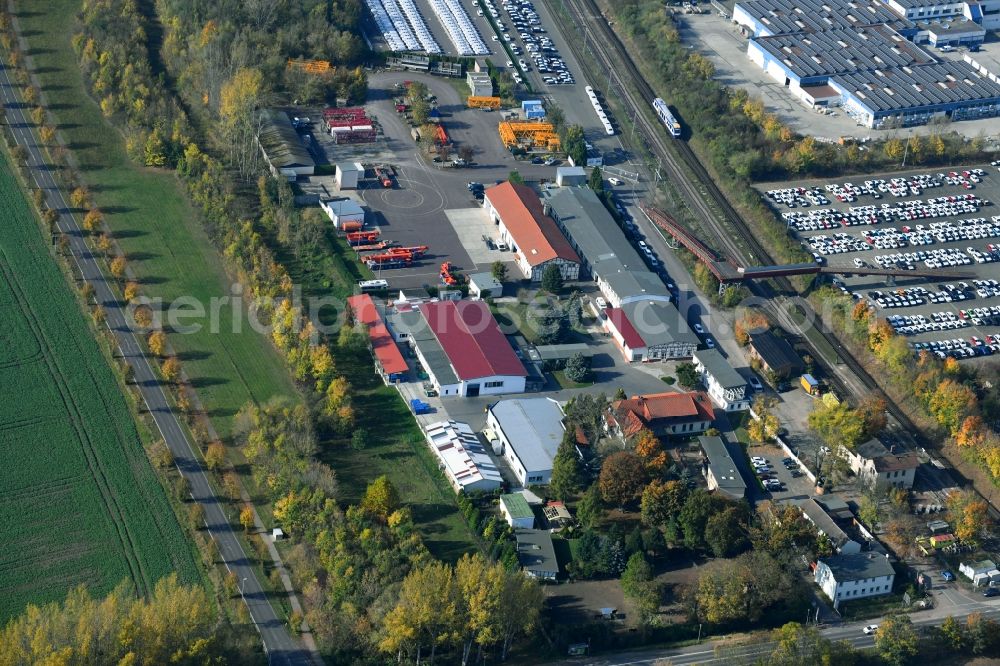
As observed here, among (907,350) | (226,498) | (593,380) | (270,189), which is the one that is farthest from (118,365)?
(907,350)

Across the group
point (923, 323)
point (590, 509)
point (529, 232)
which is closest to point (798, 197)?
point (923, 323)

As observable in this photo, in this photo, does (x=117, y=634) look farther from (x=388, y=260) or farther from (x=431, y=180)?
(x=431, y=180)

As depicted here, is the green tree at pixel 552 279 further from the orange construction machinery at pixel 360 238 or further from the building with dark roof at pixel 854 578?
the building with dark roof at pixel 854 578

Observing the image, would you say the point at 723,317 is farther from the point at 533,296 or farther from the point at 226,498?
the point at 226,498

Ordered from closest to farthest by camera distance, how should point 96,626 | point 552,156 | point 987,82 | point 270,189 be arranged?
point 96,626, point 270,189, point 552,156, point 987,82

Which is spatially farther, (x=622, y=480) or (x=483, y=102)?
(x=483, y=102)

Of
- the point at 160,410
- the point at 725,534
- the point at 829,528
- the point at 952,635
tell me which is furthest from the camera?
the point at 160,410

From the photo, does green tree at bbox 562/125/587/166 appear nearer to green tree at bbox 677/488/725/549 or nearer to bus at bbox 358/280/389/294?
bus at bbox 358/280/389/294
